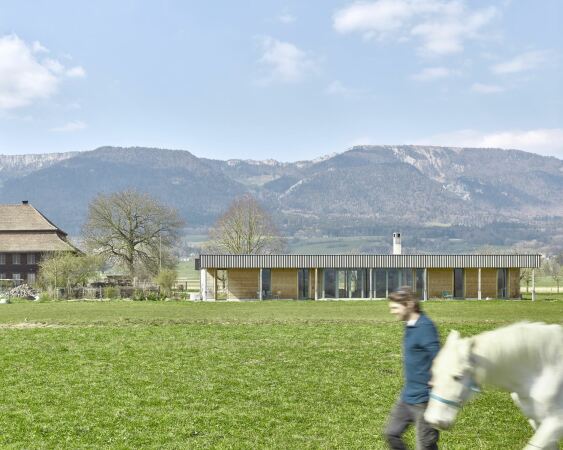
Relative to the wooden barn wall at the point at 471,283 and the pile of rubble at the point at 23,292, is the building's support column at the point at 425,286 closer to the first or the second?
the wooden barn wall at the point at 471,283

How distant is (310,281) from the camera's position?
183ft

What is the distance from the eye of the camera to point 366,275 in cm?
5588

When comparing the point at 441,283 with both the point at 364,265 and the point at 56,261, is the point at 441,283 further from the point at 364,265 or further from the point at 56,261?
the point at 56,261

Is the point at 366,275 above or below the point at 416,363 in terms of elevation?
below

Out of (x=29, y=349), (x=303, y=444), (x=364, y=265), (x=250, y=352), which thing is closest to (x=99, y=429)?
(x=303, y=444)

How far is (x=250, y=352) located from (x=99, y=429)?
27.6ft

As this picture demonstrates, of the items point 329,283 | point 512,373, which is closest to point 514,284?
point 329,283

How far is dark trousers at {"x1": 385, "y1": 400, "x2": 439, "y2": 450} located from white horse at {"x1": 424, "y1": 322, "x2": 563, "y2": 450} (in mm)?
942

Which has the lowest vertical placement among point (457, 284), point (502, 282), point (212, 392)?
point (457, 284)

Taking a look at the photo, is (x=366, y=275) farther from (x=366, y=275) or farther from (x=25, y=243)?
(x=25, y=243)

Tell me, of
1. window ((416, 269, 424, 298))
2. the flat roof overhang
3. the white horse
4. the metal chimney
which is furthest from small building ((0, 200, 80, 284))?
the white horse

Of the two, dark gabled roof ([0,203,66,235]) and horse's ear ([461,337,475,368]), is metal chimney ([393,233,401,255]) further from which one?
horse's ear ([461,337,475,368])

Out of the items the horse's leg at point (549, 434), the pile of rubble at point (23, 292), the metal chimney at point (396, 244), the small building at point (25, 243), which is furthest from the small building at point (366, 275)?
the horse's leg at point (549, 434)

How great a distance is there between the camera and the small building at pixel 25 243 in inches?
3017
